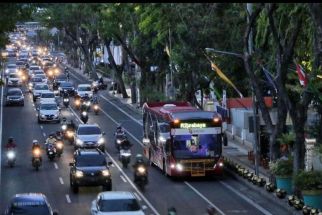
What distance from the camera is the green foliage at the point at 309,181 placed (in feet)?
101

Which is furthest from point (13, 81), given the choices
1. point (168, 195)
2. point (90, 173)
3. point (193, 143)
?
point (168, 195)

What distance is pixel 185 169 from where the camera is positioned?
38969 mm

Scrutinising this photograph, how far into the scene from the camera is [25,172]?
42656mm

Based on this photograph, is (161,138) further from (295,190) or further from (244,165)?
(295,190)

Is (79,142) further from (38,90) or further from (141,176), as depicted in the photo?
(38,90)

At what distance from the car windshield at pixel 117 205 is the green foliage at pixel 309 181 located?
7214 millimetres

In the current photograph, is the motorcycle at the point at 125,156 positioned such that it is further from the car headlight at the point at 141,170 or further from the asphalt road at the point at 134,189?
the car headlight at the point at 141,170

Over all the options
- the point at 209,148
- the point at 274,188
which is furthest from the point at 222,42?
the point at 274,188

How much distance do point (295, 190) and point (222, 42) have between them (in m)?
21.4

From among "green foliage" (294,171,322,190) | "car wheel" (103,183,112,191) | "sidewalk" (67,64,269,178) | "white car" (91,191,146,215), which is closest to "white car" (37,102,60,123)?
"sidewalk" (67,64,269,178)

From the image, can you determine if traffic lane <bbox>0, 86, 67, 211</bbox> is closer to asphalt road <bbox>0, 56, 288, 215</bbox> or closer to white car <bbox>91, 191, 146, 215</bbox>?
asphalt road <bbox>0, 56, 288, 215</bbox>

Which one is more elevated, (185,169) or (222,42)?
(222,42)

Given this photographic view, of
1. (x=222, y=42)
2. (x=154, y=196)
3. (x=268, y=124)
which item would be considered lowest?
(x=154, y=196)

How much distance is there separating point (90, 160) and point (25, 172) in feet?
25.8
